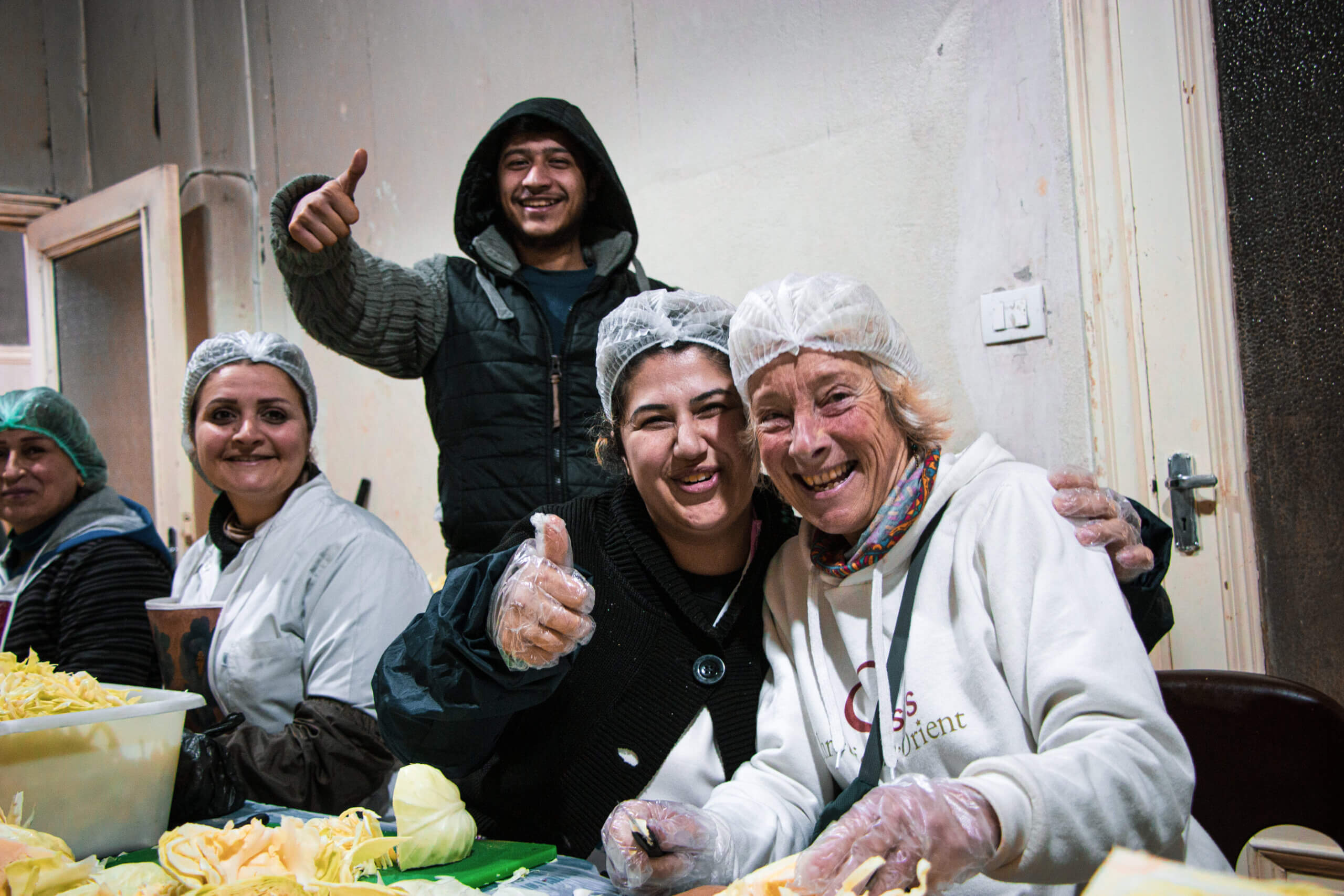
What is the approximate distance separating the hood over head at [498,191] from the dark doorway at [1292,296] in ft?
5.25

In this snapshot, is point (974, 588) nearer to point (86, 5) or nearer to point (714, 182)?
point (714, 182)

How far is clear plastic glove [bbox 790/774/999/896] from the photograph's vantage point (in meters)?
0.97

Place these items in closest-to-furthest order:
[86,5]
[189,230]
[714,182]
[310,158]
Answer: [714,182]
[310,158]
[189,230]
[86,5]

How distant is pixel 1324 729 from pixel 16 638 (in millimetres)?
3007

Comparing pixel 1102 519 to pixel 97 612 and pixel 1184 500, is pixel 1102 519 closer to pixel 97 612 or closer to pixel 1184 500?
pixel 1184 500

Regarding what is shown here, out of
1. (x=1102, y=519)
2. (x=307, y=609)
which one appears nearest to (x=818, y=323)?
(x=1102, y=519)

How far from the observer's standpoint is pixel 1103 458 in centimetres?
249

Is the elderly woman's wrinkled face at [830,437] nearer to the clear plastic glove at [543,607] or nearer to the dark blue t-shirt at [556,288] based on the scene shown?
the clear plastic glove at [543,607]

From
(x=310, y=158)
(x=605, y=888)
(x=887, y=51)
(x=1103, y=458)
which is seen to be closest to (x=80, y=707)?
(x=605, y=888)

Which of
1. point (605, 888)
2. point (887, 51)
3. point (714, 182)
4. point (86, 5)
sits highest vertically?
point (86, 5)

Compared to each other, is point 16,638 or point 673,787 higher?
point 16,638

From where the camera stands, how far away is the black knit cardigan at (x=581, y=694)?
1.52 meters

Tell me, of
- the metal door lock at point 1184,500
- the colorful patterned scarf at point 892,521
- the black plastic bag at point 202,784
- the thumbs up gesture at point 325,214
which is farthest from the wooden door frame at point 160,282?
the metal door lock at point 1184,500

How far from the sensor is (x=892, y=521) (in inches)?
57.0
